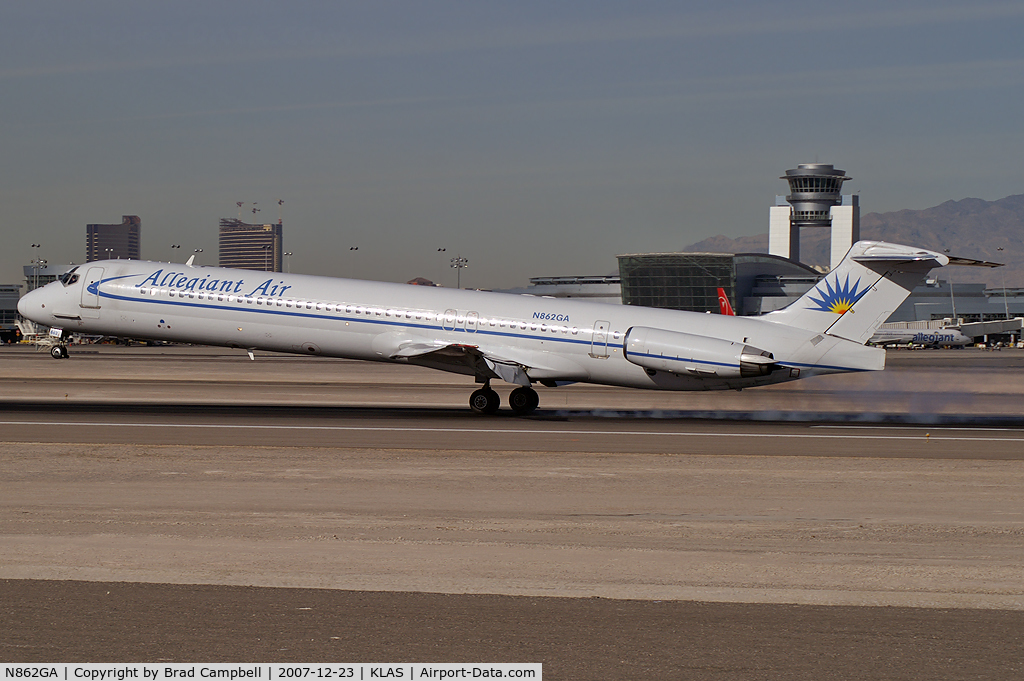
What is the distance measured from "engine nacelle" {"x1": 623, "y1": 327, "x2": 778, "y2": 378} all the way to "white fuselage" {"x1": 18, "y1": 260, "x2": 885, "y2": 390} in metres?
0.10

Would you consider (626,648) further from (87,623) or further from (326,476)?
(326,476)

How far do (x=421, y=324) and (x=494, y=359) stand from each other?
7.59ft

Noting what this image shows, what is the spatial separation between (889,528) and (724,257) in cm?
14352

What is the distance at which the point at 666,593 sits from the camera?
9867mm

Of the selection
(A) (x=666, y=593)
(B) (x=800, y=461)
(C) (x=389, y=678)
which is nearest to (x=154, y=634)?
(C) (x=389, y=678)

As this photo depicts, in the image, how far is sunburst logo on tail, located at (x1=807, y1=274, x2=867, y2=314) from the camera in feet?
84.8

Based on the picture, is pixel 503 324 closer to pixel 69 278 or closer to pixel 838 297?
pixel 838 297

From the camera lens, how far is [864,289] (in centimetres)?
2577

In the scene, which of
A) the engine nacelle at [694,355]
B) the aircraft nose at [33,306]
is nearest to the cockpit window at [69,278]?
the aircraft nose at [33,306]

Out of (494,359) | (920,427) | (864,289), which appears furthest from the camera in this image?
(494,359)

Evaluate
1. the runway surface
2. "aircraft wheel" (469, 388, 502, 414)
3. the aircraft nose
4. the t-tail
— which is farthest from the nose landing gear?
the aircraft nose

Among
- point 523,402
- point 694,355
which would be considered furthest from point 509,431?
point 694,355

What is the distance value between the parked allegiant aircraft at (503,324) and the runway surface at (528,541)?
5.70 feet

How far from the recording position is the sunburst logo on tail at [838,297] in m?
25.9
